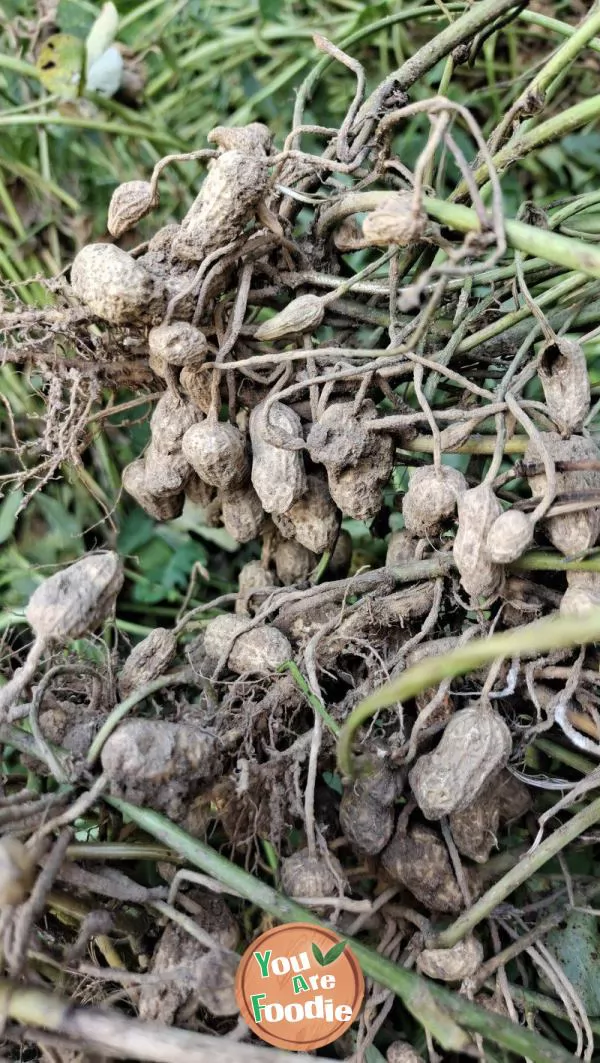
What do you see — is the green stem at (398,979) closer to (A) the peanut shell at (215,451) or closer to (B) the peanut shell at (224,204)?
(A) the peanut shell at (215,451)

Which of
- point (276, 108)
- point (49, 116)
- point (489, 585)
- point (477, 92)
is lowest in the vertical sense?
point (489, 585)

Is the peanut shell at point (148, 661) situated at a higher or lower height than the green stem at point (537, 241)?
lower

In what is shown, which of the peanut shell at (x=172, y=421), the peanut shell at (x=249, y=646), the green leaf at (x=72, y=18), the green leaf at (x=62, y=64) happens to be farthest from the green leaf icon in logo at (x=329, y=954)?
the green leaf at (x=72, y=18)

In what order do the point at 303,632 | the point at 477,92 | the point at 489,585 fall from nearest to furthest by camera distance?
the point at 489,585 → the point at 303,632 → the point at 477,92

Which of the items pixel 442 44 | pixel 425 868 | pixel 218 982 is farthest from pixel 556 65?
pixel 218 982

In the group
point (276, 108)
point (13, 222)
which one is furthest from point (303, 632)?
point (276, 108)

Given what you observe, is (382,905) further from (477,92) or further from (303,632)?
(477,92)

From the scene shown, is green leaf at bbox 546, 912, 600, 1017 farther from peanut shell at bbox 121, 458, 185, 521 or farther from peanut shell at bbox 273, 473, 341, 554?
peanut shell at bbox 121, 458, 185, 521

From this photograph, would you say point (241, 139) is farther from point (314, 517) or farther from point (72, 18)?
point (72, 18)
